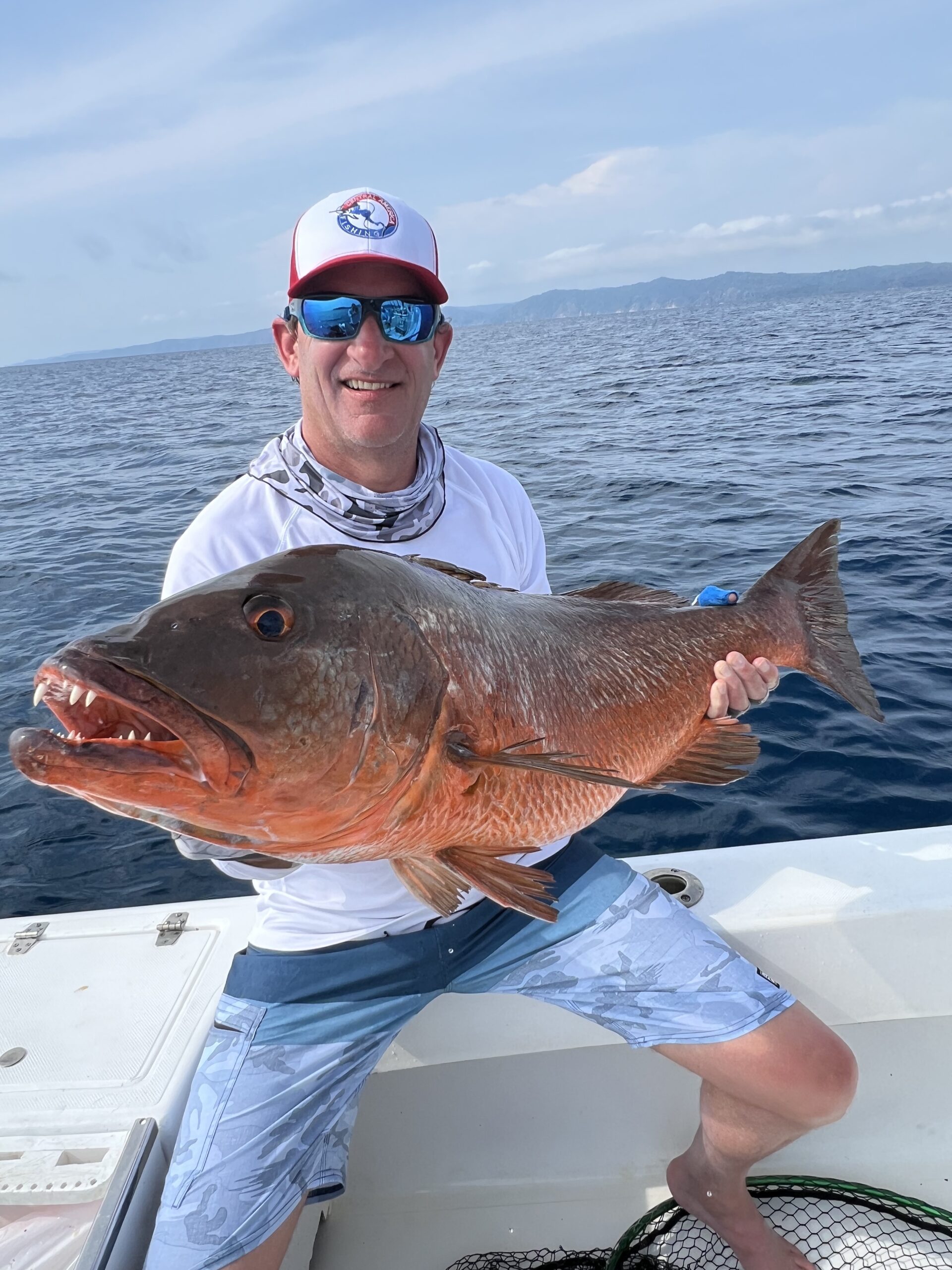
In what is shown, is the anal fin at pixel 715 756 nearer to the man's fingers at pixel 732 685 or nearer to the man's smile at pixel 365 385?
the man's fingers at pixel 732 685

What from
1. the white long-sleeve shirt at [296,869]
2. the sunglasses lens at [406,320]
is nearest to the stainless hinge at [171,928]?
the white long-sleeve shirt at [296,869]

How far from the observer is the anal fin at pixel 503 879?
1.91m

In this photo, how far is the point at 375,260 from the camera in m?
2.76

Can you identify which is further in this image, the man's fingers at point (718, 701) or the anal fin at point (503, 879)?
the man's fingers at point (718, 701)

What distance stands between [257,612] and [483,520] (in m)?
1.51

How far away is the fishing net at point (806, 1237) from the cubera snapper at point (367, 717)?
166 cm

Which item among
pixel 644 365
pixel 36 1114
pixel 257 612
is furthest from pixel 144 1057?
pixel 644 365

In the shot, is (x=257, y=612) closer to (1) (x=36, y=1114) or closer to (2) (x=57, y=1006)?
(1) (x=36, y=1114)

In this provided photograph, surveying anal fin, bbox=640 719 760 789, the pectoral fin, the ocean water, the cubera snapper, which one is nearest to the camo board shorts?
anal fin, bbox=640 719 760 789

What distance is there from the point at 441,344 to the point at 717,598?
1.33 meters

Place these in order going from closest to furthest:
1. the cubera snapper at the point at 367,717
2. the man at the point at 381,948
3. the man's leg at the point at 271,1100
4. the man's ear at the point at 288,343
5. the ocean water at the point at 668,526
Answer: the cubera snapper at the point at 367,717
the man's leg at the point at 271,1100
the man at the point at 381,948
the man's ear at the point at 288,343
the ocean water at the point at 668,526

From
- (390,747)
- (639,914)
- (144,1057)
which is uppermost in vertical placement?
(390,747)

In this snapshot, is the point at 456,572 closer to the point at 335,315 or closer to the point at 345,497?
the point at 345,497

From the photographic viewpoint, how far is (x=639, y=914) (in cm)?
284
